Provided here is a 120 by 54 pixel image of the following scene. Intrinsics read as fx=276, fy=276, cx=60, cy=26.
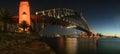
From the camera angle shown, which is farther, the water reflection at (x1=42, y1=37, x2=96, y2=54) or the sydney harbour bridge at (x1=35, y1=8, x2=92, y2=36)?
the sydney harbour bridge at (x1=35, y1=8, x2=92, y2=36)

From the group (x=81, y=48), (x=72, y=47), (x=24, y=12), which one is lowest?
(x=81, y=48)

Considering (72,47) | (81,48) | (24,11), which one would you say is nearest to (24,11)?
(24,11)

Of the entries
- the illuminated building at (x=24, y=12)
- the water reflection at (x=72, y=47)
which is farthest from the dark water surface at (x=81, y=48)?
the illuminated building at (x=24, y=12)

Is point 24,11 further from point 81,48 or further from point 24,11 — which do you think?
point 81,48

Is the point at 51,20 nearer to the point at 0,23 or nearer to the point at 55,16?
Result: the point at 55,16

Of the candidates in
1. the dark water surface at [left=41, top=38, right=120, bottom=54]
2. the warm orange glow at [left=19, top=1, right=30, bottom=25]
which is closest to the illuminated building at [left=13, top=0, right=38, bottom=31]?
the warm orange glow at [left=19, top=1, right=30, bottom=25]

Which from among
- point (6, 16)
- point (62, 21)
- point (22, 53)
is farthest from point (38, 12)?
point (22, 53)

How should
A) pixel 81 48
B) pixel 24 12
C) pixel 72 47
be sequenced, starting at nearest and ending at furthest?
pixel 81 48 < pixel 72 47 < pixel 24 12

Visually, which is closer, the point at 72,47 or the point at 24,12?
the point at 72,47

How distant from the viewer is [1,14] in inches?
2657

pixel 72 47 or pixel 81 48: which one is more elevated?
pixel 72 47

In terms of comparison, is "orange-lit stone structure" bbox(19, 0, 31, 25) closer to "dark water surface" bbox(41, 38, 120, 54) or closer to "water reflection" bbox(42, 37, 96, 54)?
"dark water surface" bbox(41, 38, 120, 54)

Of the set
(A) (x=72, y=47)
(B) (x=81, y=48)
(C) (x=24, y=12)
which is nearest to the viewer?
(B) (x=81, y=48)

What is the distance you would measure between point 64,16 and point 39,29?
1691 cm
